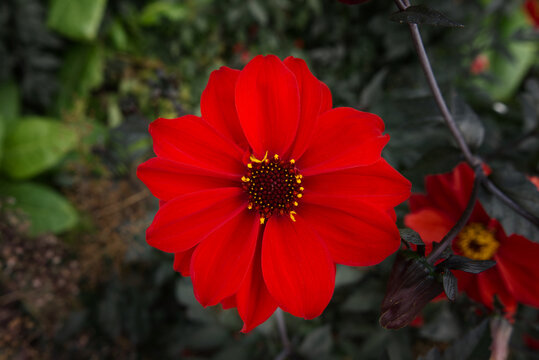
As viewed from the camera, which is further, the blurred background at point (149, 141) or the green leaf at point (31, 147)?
the green leaf at point (31, 147)

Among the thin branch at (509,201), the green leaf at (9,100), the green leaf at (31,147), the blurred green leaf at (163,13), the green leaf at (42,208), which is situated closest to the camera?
the thin branch at (509,201)

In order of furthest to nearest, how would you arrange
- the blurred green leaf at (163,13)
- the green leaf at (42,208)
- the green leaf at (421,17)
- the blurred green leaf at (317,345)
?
the blurred green leaf at (163,13) < the green leaf at (42,208) < the blurred green leaf at (317,345) < the green leaf at (421,17)

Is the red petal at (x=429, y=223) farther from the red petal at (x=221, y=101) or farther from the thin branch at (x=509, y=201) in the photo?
the red petal at (x=221, y=101)

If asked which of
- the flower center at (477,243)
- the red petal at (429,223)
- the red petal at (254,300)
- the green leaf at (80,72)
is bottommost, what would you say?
the green leaf at (80,72)

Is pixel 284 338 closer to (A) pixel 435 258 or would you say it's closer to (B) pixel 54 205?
(A) pixel 435 258

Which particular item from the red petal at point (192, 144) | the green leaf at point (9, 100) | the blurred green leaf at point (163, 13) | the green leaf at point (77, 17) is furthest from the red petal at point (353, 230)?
the green leaf at point (9, 100)

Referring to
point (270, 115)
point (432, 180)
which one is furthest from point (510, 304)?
point (270, 115)

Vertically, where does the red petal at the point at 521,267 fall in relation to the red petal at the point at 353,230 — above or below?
below

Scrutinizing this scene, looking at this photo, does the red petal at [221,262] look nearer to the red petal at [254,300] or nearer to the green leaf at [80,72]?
the red petal at [254,300]
